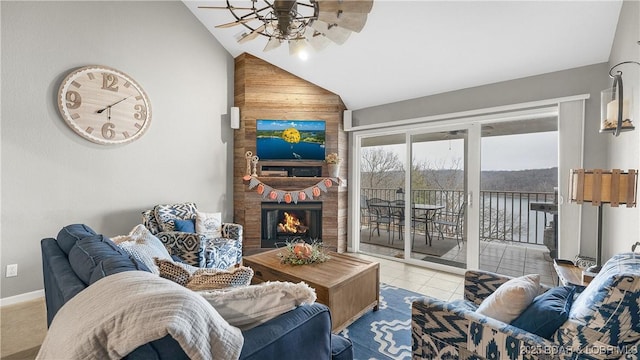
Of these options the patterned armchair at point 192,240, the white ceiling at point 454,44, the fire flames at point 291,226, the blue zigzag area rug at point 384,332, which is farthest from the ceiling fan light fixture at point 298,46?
the fire flames at point 291,226

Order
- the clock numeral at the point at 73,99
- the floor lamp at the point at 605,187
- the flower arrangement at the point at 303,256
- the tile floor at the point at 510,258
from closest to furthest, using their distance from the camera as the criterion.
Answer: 1. the floor lamp at the point at 605,187
2. the flower arrangement at the point at 303,256
3. the clock numeral at the point at 73,99
4. the tile floor at the point at 510,258

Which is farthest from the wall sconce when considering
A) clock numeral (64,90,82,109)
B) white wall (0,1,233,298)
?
clock numeral (64,90,82,109)

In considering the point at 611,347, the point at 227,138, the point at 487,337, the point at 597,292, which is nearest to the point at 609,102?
the point at 597,292

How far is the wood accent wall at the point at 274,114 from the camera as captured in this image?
14.1 feet

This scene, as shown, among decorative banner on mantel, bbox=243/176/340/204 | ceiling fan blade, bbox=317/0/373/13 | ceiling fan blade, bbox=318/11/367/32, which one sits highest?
ceiling fan blade, bbox=317/0/373/13

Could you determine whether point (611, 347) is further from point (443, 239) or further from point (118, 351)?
point (443, 239)

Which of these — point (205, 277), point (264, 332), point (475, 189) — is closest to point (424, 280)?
point (475, 189)

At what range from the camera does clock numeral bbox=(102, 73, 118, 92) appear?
3250 mm

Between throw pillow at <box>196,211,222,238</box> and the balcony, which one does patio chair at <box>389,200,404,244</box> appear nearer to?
the balcony

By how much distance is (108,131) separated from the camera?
10.8 ft

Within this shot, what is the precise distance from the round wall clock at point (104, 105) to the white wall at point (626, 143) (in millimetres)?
4550

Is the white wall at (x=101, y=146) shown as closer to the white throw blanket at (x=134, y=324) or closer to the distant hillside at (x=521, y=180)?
the white throw blanket at (x=134, y=324)

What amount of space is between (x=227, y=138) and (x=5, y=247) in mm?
2704

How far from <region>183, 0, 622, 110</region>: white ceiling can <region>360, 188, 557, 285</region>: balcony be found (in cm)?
146
